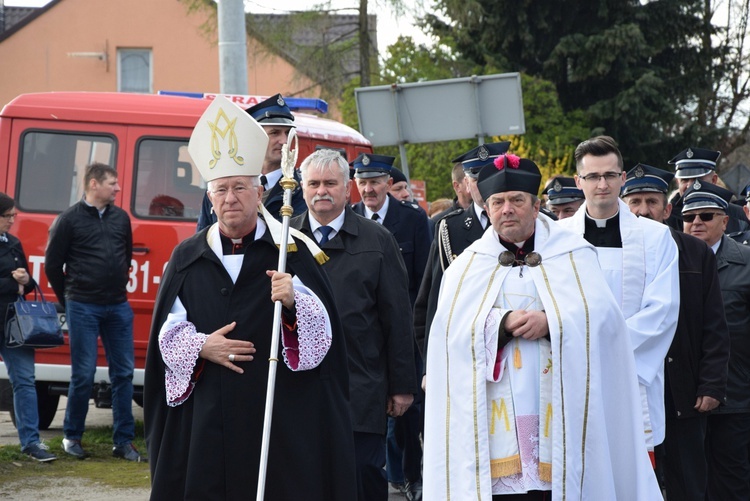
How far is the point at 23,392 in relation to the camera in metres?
9.77

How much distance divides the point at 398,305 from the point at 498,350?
1589 millimetres

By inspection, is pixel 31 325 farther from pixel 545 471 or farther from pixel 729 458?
pixel 545 471

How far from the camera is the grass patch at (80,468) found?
363 inches

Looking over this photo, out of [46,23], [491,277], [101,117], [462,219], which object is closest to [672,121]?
[46,23]

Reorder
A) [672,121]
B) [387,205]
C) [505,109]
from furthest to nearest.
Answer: [672,121], [505,109], [387,205]

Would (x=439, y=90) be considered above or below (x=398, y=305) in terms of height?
above

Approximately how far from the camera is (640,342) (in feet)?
21.0

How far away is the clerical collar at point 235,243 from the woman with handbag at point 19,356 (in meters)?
4.46

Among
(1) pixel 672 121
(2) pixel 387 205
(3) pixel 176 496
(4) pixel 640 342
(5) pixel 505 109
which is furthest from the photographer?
(1) pixel 672 121

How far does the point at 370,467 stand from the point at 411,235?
2.72 m

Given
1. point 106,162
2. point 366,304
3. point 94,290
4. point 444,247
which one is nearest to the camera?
point 366,304

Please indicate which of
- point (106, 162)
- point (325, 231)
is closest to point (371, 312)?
point (325, 231)

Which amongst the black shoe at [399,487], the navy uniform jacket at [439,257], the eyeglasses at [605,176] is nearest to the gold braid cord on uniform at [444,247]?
the navy uniform jacket at [439,257]

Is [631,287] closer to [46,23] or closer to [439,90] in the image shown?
[439,90]
